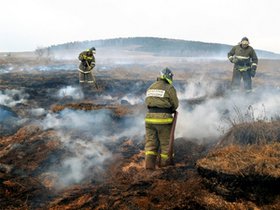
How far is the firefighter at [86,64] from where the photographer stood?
13.0 meters

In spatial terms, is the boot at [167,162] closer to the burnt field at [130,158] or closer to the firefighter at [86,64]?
the burnt field at [130,158]

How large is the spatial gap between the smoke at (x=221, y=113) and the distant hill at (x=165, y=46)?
55.5 metres

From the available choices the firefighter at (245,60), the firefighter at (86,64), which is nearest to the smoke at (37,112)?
the firefighter at (86,64)

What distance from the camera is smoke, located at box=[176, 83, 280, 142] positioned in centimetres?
722

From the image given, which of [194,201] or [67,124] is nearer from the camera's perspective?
[194,201]

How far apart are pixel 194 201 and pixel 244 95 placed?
6.48m

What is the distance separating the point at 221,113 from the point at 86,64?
672cm

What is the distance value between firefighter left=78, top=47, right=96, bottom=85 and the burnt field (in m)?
2.82

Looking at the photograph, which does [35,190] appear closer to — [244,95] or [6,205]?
[6,205]

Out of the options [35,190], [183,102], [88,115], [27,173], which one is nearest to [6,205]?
[35,190]

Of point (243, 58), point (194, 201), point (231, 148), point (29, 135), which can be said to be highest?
point (243, 58)

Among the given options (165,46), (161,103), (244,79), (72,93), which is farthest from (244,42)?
(165,46)

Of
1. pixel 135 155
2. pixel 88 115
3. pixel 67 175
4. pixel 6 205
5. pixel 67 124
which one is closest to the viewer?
pixel 6 205

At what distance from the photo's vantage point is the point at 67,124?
857cm
